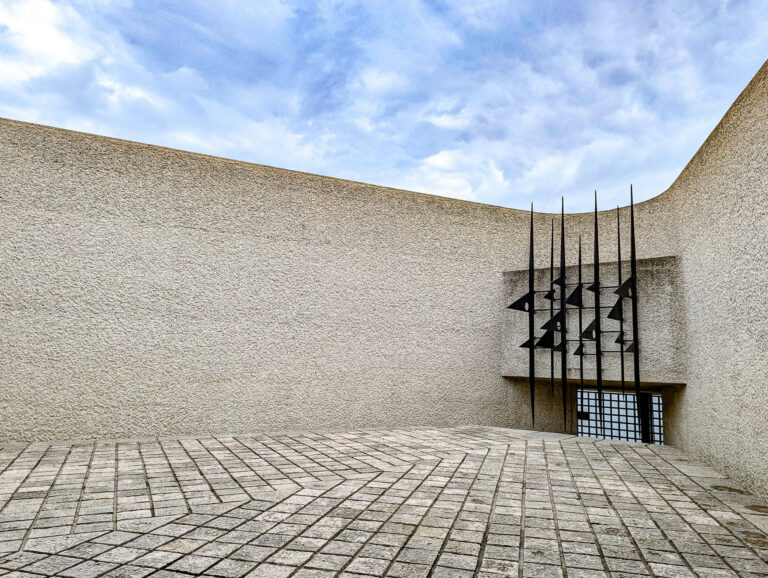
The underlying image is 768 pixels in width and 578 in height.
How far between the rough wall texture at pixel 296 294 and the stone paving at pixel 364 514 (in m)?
0.84

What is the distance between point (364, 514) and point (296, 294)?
4.24 meters

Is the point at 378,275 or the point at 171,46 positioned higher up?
the point at 171,46

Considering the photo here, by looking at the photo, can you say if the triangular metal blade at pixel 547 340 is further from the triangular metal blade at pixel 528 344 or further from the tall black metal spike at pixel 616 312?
the tall black metal spike at pixel 616 312

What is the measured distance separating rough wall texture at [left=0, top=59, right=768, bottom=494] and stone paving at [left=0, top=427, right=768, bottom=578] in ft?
2.75

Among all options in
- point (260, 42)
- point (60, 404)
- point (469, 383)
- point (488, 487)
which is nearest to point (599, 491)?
point (488, 487)

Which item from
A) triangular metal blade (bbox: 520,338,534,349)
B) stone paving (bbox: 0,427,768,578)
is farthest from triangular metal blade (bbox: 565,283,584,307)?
stone paving (bbox: 0,427,768,578)

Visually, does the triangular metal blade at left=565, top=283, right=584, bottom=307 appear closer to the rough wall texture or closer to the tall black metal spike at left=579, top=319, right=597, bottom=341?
the tall black metal spike at left=579, top=319, right=597, bottom=341

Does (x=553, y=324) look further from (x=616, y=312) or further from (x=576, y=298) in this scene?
(x=616, y=312)

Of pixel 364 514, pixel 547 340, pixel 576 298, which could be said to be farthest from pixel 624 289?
pixel 364 514

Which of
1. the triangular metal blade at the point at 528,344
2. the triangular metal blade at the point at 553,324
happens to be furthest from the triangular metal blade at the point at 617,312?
the triangular metal blade at the point at 528,344

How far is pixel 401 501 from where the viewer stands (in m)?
3.33

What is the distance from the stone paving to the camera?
225 cm

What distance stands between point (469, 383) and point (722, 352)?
3.79m

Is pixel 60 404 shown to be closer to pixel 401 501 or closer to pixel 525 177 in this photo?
pixel 401 501
